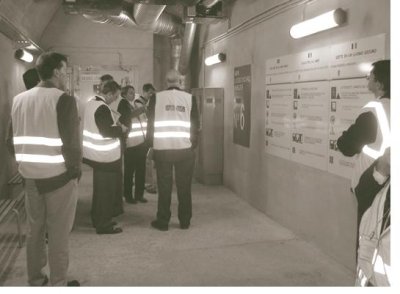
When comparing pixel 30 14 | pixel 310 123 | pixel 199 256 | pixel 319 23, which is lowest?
pixel 199 256

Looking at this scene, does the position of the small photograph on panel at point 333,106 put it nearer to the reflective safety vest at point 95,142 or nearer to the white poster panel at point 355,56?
the white poster panel at point 355,56

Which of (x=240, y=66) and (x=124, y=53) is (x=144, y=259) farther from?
(x=124, y=53)

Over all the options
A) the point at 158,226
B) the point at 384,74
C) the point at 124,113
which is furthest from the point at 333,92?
the point at 124,113

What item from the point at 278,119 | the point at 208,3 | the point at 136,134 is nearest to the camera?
the point at 278,119

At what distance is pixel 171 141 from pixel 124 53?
491 centimetres

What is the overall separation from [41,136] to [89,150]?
1542 mm

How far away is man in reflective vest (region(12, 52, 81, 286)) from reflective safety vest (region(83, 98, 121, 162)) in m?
1.36

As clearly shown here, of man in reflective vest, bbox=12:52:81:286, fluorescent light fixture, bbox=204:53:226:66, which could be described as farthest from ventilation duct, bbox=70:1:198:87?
man in reflective vest, bbox=12:52:81:286

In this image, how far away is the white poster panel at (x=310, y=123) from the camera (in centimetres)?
383

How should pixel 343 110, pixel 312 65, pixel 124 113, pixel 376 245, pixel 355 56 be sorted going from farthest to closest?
pixel 124 113
pixel 312 65
pixel 343 110
pixel 355 56
pixel 376 245

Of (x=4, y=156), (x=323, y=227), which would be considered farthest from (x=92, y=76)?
(x=323, y=227)

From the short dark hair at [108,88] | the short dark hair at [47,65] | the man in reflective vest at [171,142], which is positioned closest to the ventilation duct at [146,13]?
the man in reflective vest at [171,142]

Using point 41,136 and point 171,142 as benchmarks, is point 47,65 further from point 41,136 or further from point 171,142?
point 171,142

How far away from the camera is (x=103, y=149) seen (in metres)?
4.27
